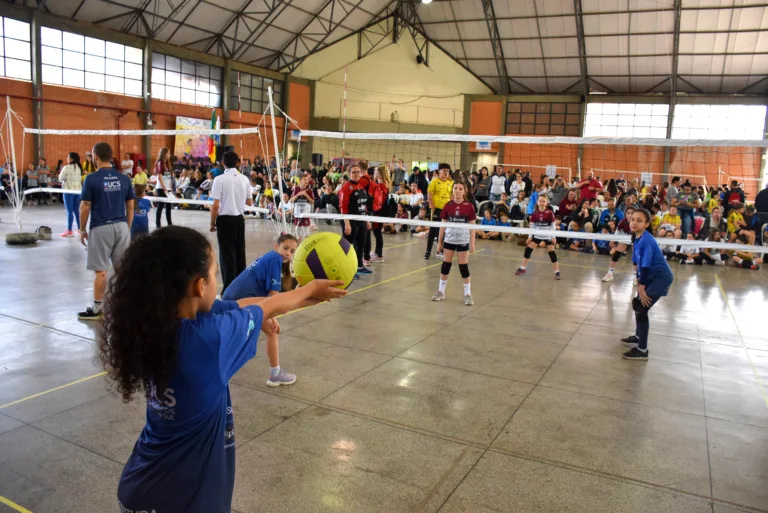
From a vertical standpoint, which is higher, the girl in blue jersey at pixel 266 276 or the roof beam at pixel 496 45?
the roof beam at pixel 496 45

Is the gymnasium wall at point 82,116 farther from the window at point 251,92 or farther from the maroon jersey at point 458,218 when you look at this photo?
the maroon jersey at point 458,218

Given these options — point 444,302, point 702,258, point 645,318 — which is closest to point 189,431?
point 645,318

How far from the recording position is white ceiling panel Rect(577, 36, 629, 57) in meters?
24.0

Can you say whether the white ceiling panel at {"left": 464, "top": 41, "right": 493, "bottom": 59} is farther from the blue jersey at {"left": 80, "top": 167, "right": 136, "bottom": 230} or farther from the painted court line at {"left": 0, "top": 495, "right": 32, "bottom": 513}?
the painted court line at {"left": 0, "top": 495, "right": 32, "bottom": 513}

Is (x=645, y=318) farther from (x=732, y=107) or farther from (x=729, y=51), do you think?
(x=732, y=107)

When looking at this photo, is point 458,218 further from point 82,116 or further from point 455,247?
point 82,116

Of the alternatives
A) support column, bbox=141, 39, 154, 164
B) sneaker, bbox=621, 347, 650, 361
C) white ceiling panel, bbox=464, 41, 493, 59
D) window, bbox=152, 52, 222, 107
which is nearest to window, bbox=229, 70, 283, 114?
window, bbox=152, 52, 222, 107

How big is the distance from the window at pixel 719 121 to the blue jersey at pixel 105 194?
26.0 m

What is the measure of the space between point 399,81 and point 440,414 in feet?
89.7

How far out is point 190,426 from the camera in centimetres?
167

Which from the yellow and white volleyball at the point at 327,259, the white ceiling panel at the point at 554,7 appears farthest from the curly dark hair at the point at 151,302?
the white ceiling panel at the point at 554,7

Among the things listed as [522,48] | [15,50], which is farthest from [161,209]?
[522,48]

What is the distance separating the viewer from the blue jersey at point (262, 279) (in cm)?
401

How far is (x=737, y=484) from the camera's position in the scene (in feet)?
10.4
